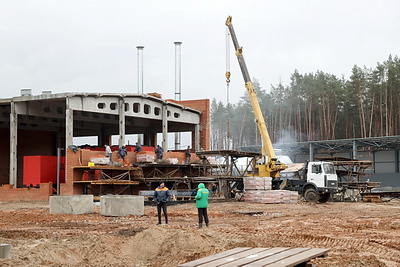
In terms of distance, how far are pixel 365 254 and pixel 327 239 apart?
2.72 metres

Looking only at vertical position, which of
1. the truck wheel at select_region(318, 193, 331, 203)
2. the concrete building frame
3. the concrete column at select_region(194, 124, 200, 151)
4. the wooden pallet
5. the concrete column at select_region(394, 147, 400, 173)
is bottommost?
the truck wheel at select_region(318, 193, 331, 203)

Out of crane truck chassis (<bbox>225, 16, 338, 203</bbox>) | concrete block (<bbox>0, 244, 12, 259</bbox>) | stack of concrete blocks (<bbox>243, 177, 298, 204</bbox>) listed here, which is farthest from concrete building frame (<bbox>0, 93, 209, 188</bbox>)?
concrete block (<bbox>0, 244, 12, 259</bbox>)

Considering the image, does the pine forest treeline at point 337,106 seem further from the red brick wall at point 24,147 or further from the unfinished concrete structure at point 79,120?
the red brick wall at point 24,147

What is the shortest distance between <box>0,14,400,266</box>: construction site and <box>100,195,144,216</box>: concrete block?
0.05 meters

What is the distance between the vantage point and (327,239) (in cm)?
1476

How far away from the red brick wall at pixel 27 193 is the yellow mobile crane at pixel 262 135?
45.2 ft

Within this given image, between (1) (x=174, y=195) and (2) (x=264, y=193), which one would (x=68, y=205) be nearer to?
(1) (x=174, y=195)

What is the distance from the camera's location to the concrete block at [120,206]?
22.7 meters

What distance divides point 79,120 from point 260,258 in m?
38.6

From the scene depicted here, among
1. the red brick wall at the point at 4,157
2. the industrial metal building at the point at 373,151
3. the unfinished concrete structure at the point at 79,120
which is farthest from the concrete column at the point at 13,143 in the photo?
the industrial metal building at the point at 373,151

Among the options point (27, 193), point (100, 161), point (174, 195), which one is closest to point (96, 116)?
point (100, 161)

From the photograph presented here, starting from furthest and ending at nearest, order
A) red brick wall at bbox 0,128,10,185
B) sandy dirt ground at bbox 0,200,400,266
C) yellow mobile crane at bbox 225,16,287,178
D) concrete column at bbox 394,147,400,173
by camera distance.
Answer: concrete column at bbox 394,147,400,173 < red brick wall at bbox 0,128,10,185 < yellow mobile crane at bbox 225,16,287,178 < sandy dirt ground at bbox 0,200,400,266

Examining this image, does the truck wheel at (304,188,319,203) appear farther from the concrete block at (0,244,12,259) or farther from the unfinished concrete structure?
the concrete block at (0,244,12,259)

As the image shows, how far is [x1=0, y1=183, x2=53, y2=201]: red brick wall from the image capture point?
3459 centimetres
